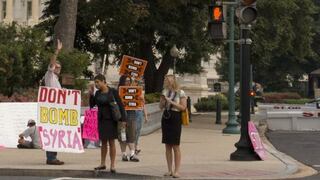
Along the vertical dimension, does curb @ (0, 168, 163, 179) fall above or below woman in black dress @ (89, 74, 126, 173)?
below

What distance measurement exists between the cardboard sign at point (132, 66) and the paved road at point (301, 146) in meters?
4.54

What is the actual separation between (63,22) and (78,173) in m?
13.3

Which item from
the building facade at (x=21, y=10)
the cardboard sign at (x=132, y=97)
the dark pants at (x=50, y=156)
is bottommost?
the dark pants at (x=50, y=156)

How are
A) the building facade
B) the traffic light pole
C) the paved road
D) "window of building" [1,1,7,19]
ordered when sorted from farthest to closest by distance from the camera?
1. "window of building" [1,1,7,19]
2. the building facade
3. the paved road
4. the traffic light pole

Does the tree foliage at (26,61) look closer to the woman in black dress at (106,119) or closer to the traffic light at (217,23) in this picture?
the traffic light at (217,23)

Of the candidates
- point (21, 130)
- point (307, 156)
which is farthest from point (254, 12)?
point (21, 130)

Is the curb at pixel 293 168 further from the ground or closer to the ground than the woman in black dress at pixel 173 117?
closer to the ground

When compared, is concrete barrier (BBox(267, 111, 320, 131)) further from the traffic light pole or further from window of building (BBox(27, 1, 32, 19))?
window of building (BBox(27, 1, 32, 19))

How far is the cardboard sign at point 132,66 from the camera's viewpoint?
17031 millimetres

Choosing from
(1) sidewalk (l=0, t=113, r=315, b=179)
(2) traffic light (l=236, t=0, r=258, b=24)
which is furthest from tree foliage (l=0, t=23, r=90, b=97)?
(2) traffic light (l=236, t=0, r=258, b=24)

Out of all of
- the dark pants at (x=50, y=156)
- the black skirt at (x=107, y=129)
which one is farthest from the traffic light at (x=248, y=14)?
the dark pants at (x=50, y=156)

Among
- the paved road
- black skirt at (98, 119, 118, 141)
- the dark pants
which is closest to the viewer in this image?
black skirt at (98, 119, 118, 141)

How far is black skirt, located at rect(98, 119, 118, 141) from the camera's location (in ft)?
39.4

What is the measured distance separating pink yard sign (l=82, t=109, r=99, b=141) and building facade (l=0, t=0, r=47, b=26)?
7208cm
